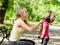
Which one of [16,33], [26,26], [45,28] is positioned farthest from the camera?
[45,28]

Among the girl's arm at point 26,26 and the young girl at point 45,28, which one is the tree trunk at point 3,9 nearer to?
the young girl at point 45,28

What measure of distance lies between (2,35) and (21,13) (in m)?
9.64

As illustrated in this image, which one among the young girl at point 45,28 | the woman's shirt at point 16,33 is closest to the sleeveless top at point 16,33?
the woman's shirt at point 16,33

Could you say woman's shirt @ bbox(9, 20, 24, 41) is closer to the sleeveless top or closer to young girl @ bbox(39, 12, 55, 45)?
the sleeveless top

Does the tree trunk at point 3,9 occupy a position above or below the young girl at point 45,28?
below

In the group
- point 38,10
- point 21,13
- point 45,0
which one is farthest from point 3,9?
point 38,10

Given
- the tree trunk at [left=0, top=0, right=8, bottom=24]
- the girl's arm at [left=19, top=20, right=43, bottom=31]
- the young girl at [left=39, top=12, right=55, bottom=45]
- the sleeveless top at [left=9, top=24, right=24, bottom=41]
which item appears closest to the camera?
the girl's arm at [left=19, top=20, right=43, bottom=31]

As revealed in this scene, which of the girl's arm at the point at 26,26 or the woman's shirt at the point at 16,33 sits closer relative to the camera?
the girl's arm at the point at 26,26

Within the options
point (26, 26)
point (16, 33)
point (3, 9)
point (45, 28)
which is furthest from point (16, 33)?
point (3, 9)

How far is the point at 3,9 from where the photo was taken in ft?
106

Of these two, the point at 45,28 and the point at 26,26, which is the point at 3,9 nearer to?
the point at 45,28

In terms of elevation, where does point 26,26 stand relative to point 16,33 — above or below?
above

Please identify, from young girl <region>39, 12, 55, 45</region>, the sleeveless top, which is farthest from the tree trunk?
the sleeveless top

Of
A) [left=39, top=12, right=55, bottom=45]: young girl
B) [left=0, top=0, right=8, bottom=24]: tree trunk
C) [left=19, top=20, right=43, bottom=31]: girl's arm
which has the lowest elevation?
[left=0, top=0, right=8, bottom=24]: tree trunk
